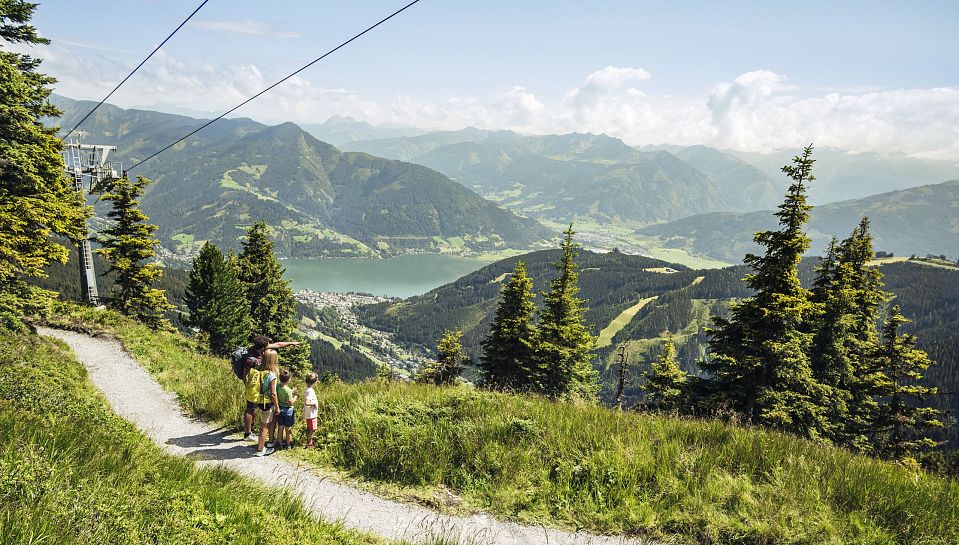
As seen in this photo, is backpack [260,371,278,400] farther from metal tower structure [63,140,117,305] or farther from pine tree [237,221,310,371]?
pine tree [237,221,310,371]

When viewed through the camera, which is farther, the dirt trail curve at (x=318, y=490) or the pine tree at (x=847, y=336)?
the pine tree at (x=847, y=336)

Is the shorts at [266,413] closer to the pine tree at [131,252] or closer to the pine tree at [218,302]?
the pine tree at [131,252]

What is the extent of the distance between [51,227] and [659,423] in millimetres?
21713

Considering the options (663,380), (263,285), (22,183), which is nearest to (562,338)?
(663,380)

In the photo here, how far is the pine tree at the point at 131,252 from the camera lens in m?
30.0

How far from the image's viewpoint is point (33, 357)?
12336 mm

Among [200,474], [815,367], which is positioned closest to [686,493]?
[200,474]

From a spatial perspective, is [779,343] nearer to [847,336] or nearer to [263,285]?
[847,336]

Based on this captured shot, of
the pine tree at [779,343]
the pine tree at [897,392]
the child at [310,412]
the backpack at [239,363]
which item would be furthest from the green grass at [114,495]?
the pine tree at [897,392]

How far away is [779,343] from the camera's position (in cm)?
1817

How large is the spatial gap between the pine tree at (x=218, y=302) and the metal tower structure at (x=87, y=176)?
381 inches

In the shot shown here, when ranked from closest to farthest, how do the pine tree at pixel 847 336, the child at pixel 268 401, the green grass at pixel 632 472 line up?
the green grass at pixel 632 472, the child at pixel 268 401, the pine tree at pixel 847 336

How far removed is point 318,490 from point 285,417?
2147 mm

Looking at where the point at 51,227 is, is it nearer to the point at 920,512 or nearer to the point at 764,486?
the point at 764,486
